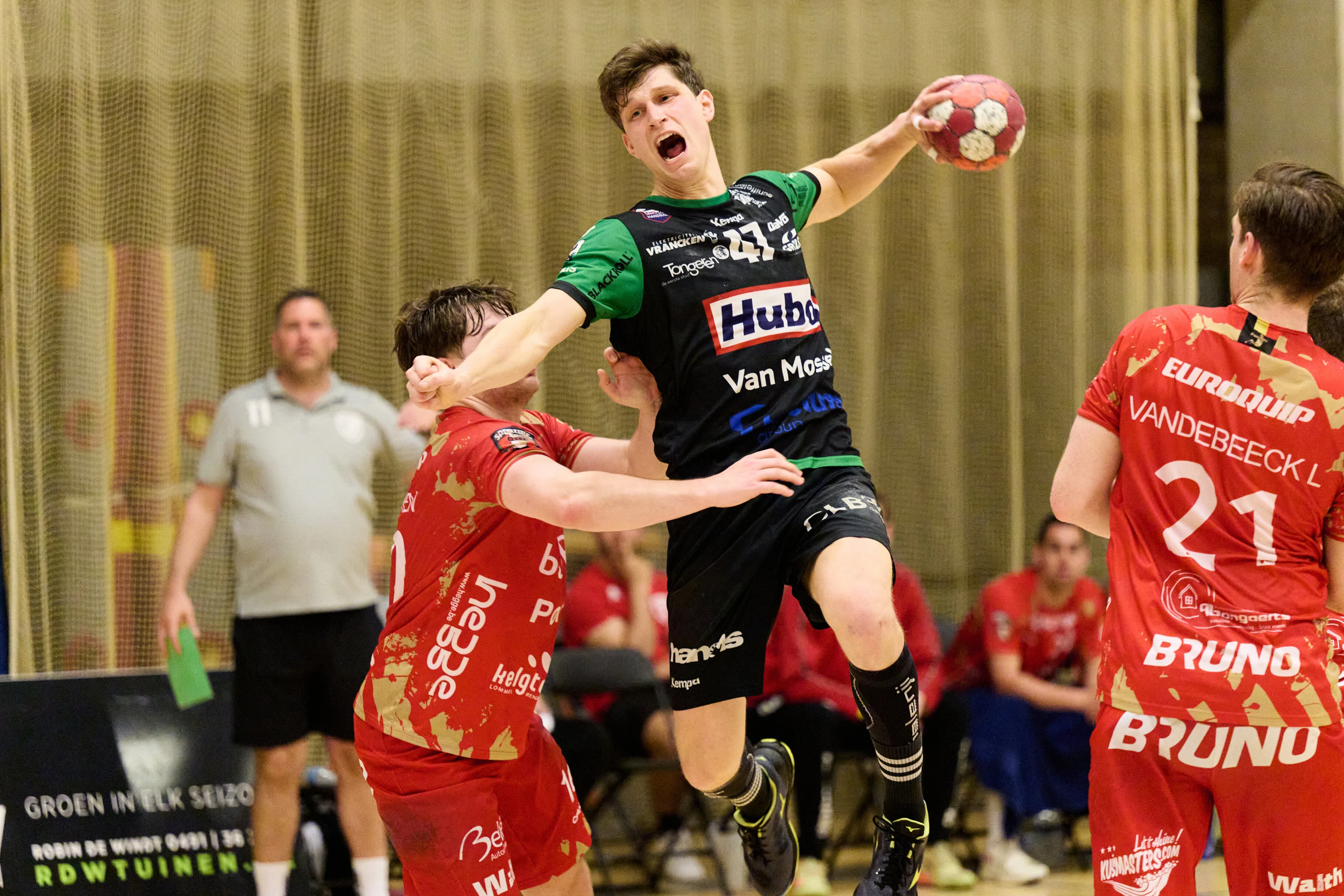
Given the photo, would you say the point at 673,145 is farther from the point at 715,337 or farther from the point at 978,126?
the point at 978,126

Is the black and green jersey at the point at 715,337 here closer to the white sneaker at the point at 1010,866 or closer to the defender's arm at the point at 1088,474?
the defender's arm at the point at 1088,474

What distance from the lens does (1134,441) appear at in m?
2.81

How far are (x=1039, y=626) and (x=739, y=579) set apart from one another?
3.48 m

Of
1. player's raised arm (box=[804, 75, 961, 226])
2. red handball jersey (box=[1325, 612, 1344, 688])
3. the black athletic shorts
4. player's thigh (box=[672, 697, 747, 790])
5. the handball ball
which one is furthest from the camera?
player's raised arm (box=[804, 75, 961, 226])

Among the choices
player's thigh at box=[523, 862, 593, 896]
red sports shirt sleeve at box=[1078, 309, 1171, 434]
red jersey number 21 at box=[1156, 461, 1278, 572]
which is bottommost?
player's thigh at box=[523, 862, 593, 896]

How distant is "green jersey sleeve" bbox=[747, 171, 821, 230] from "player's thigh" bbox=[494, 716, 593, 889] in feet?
4.89

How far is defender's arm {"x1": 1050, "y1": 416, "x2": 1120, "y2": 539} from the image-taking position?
113 inches

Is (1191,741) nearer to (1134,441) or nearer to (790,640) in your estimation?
(1134,441)

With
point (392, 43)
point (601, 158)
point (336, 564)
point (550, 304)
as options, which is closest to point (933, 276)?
point (601, 158)

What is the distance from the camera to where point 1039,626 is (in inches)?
259

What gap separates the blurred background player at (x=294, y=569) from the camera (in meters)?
5.29

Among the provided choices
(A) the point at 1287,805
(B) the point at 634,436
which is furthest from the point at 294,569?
(A) the point at 1287,805

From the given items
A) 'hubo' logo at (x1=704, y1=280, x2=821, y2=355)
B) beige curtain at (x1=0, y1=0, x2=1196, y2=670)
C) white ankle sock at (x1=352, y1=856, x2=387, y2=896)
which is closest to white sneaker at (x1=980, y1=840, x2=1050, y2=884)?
beige curtain at (x1=0, y1=0, x2=1196, y2=670)

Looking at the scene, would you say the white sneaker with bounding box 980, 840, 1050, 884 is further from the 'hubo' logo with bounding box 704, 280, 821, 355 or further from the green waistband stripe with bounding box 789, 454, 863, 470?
the 'hubo' logo with bounding box 704, 280, 821, 355
